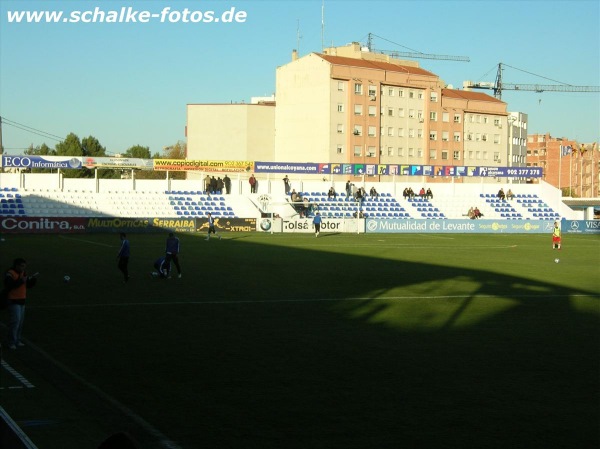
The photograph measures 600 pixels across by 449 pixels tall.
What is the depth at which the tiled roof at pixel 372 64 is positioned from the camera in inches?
3930

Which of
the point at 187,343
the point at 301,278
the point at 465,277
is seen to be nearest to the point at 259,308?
the point at 187,343

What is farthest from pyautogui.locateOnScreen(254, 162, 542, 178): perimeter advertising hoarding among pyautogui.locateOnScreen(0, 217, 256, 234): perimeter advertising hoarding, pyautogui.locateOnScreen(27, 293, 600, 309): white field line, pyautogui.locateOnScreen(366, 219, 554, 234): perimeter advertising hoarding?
pyautogui.locateOnScreen(27, 293, 600, 309): white field line

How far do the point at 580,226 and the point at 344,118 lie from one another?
35.7m

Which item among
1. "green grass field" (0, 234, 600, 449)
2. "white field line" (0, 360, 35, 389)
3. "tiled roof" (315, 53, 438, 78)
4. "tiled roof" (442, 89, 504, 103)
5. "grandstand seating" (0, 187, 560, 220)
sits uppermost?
"tiled roof" (315, 53, 438, 78)

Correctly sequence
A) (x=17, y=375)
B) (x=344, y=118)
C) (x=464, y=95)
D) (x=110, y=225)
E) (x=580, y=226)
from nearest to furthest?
1. (x=17, y=375)
2. (x=110, y=225)
3. (x=580, y=226)
4. (x=344, y=118)
5. (x=464, y=95)

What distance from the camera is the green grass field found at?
404 inches

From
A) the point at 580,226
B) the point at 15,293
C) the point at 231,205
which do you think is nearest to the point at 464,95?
the point at 580,226

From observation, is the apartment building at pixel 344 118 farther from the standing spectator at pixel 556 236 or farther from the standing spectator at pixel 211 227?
the standing spectator at pixel 556 236

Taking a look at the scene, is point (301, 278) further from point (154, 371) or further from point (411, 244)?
point (411, 244)

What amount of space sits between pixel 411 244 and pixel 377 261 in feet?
48.6

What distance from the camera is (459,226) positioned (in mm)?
71375

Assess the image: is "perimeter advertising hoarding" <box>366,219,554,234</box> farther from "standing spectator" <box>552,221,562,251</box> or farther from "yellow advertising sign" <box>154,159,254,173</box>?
"standing spectator" <box>552,221,562,251</box>

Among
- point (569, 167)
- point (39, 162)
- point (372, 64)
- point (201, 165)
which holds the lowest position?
point (39, 162)

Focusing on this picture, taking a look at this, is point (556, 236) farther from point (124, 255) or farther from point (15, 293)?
point (15, 293)
